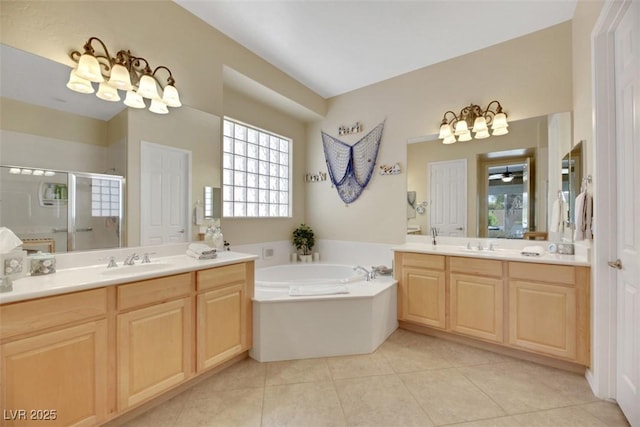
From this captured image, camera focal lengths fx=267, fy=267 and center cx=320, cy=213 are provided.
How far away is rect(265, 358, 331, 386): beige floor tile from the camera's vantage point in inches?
76.1

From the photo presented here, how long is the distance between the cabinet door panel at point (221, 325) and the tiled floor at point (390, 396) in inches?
7.3

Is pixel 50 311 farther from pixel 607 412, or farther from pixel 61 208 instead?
pixel 607 412

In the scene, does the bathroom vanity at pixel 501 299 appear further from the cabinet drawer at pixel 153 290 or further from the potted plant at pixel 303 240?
the cabinet drawer at pixel 153 290

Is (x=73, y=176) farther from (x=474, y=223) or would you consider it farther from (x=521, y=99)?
(x=521, y=99)

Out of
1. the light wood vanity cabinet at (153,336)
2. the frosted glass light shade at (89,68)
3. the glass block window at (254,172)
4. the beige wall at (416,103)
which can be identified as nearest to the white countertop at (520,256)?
the beige wall at (416,103)

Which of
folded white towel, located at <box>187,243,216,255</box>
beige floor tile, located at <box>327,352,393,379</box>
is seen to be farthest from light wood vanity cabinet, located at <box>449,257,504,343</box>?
folded white towel, located at <box>187,243,216,255</box>

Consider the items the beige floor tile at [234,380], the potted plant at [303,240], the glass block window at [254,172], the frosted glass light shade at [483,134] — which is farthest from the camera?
the potted plant at [303,240]

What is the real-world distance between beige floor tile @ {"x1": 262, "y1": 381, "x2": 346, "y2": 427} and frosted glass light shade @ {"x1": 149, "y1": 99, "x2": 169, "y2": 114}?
88.0 inches

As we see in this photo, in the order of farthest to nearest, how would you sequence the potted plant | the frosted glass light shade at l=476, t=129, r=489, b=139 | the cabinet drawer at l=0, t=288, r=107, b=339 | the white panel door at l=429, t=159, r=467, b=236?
1. the potted plant
2. the white panel door at l=429, t=159, r=467, b=236
3. the frosted glass light shade at l=476, t=129, r=489, b=139
4. the cabinet drawer at l=0, t=288, r=107, b=339

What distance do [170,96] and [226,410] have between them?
7.51ft

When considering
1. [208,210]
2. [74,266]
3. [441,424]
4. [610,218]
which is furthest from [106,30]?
[610,218]

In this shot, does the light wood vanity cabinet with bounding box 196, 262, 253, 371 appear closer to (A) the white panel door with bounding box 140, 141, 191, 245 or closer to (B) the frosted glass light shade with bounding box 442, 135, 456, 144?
(A) the white panel door with bounding box 140, 141, 191, 245

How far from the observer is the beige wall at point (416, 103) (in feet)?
8.27

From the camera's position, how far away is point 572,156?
2.24 m
